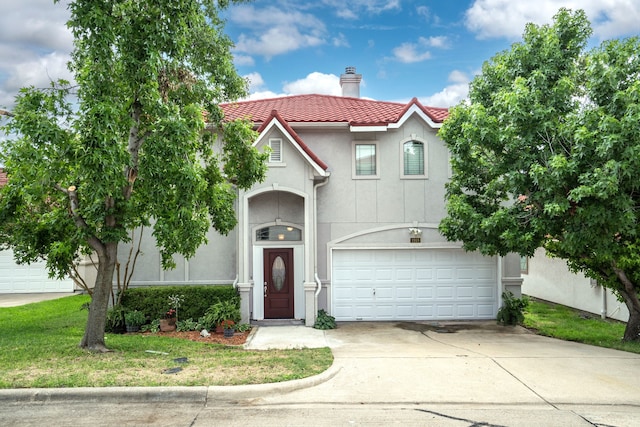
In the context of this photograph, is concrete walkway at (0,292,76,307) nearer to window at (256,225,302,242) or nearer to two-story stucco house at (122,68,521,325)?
two-story stucco house at (122,68,521,325)

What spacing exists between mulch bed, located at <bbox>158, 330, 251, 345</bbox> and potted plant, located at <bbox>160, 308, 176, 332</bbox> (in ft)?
0.77

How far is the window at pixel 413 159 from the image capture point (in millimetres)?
14953

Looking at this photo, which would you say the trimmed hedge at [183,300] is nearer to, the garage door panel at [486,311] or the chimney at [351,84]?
the garage door panel at [486,311]

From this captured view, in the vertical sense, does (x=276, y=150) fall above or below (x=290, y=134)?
below

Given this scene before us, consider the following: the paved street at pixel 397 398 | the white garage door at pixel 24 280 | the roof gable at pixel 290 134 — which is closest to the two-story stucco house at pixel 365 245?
the roof gable at pixel 290 134

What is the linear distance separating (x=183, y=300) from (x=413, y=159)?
7.88 metres

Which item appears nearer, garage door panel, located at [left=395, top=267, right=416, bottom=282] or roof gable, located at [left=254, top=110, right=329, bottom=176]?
roof gable, located at [left=254, top=110, right=329, bottom=176]

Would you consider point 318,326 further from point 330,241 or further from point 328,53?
point 328,53

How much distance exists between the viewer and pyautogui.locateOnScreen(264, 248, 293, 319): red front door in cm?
1462

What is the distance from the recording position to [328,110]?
16.1 m

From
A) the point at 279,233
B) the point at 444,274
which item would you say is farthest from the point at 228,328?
the point at 444,274

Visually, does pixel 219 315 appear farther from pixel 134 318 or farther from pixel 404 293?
pixel 404 293

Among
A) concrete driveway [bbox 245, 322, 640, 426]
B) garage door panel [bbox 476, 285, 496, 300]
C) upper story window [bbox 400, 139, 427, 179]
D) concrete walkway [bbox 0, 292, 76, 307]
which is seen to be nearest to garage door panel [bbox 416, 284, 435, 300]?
garage door panel [bbox 476, 285, 496, 300]


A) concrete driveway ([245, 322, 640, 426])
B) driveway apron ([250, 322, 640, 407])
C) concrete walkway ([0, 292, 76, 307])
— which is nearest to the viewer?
concrete driveway ([245, 322, 640, 426])
